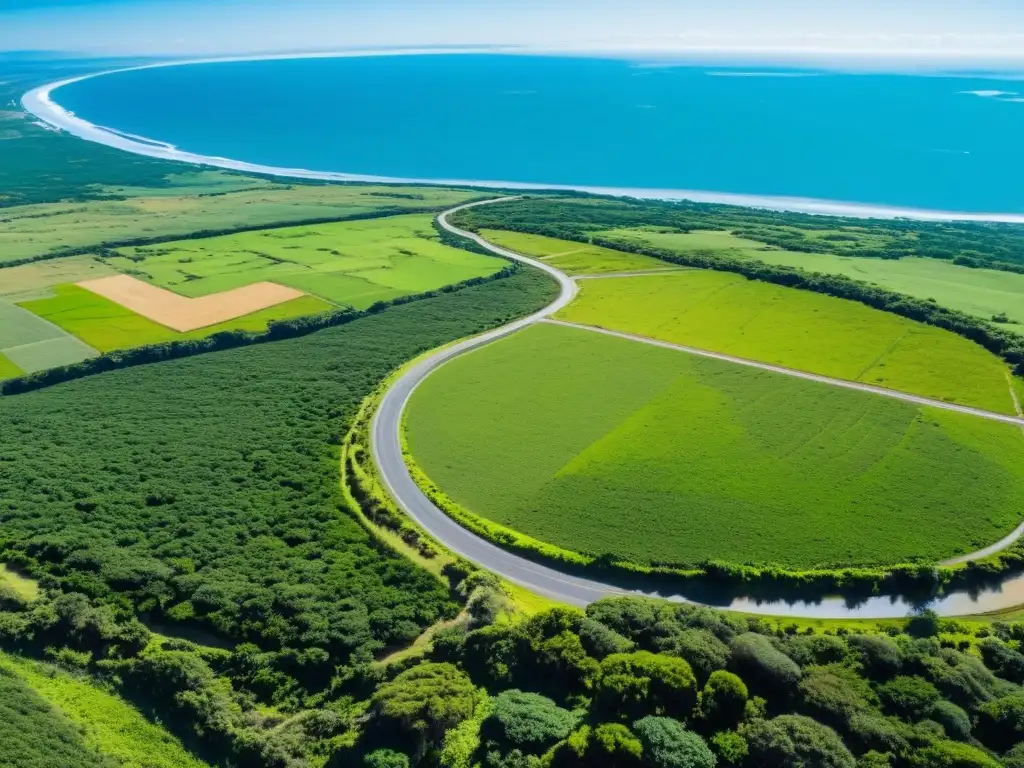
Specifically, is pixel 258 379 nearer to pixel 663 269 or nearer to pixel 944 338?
pixel 663 269

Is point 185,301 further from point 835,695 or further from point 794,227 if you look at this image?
point 794,227

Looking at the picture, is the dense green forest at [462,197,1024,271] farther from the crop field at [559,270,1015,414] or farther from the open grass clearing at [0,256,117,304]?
the open grass clearing at [0,256,117,304]

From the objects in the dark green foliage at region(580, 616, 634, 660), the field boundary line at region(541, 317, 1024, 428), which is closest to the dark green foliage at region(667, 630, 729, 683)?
the dark green foliage at region(580, 616, 634, 660)

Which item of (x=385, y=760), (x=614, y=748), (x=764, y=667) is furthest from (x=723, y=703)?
(x=385, y=760)

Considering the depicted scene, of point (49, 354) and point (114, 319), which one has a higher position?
point (114, 319)

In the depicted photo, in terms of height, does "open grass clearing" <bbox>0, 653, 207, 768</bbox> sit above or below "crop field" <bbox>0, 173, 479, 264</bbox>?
below

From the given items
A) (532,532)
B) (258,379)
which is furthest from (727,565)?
(258,379)

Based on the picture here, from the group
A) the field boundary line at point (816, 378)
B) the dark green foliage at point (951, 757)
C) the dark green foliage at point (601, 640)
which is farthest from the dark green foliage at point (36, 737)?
the field boundary line at point (816, 378)

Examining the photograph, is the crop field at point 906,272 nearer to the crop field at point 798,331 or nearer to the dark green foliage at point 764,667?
the crop field at point 798,331
